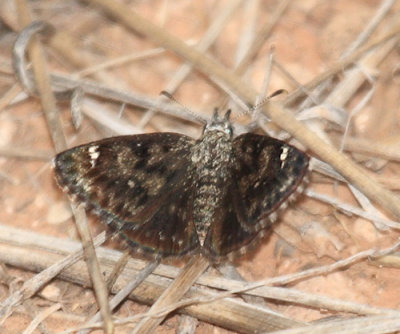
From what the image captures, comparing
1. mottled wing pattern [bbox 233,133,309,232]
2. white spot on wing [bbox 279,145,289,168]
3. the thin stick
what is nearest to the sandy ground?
the thin stick

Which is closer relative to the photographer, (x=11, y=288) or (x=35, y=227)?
(x=11, y=288)

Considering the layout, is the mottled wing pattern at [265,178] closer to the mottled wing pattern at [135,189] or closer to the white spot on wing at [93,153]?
the mottled wing pattern at [135,189]

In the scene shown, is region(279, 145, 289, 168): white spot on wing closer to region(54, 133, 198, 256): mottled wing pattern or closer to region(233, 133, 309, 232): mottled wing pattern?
region(233, 133, 309, 232): mottled wing pattern


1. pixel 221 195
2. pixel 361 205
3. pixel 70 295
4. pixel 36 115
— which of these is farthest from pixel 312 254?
pixel 36 115

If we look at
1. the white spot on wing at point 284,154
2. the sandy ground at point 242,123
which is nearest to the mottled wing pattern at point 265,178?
the white spot on wing at point 284,154

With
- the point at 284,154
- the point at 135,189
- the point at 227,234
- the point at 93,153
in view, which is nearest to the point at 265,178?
the point at 284,154

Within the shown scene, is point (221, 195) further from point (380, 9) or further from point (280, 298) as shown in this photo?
point (380, 9)

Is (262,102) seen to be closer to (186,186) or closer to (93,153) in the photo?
(186,186)
